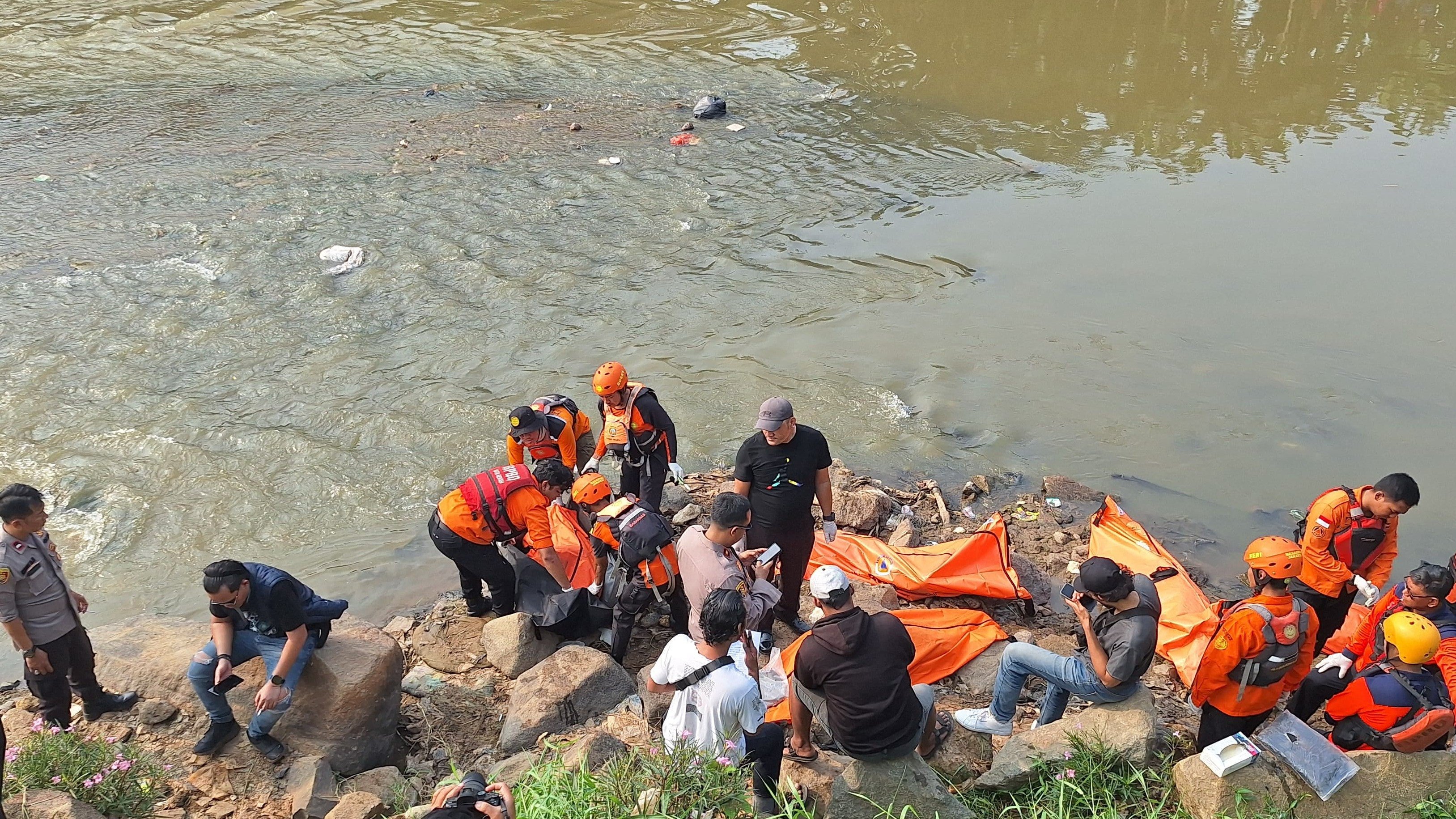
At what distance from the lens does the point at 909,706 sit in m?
3.85

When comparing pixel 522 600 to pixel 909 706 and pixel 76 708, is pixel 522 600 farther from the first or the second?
pixel 909 706

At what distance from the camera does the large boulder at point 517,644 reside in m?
5.46

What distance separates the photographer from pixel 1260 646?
4.06 m

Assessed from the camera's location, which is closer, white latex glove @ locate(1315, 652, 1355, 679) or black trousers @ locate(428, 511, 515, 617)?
white latex glove @ locate(1315, 652, 1355, 679)

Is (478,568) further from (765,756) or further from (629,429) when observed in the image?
(765,756)

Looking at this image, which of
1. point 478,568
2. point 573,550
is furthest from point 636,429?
point 478,568

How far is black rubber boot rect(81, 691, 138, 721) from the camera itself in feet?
15.9

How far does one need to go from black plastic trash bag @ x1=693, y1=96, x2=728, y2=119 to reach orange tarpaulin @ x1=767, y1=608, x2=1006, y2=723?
10593mm

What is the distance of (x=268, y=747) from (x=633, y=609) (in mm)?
1871

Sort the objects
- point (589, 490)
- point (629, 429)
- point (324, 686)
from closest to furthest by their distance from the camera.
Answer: point (324, 686), point (589, 490), point (629, 429)

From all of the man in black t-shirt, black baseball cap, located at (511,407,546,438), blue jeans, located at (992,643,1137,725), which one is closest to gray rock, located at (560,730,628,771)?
the man in black t-shirt

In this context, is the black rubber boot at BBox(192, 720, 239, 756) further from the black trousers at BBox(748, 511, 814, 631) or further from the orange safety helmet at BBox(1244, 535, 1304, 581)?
the orange safety helmet at BBox(1244, 535, 1304, 581)

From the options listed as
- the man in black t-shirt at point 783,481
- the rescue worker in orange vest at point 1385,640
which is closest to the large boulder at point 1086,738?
the rescue worker in orange vest at point 1385,640

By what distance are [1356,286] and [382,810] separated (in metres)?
10.5
